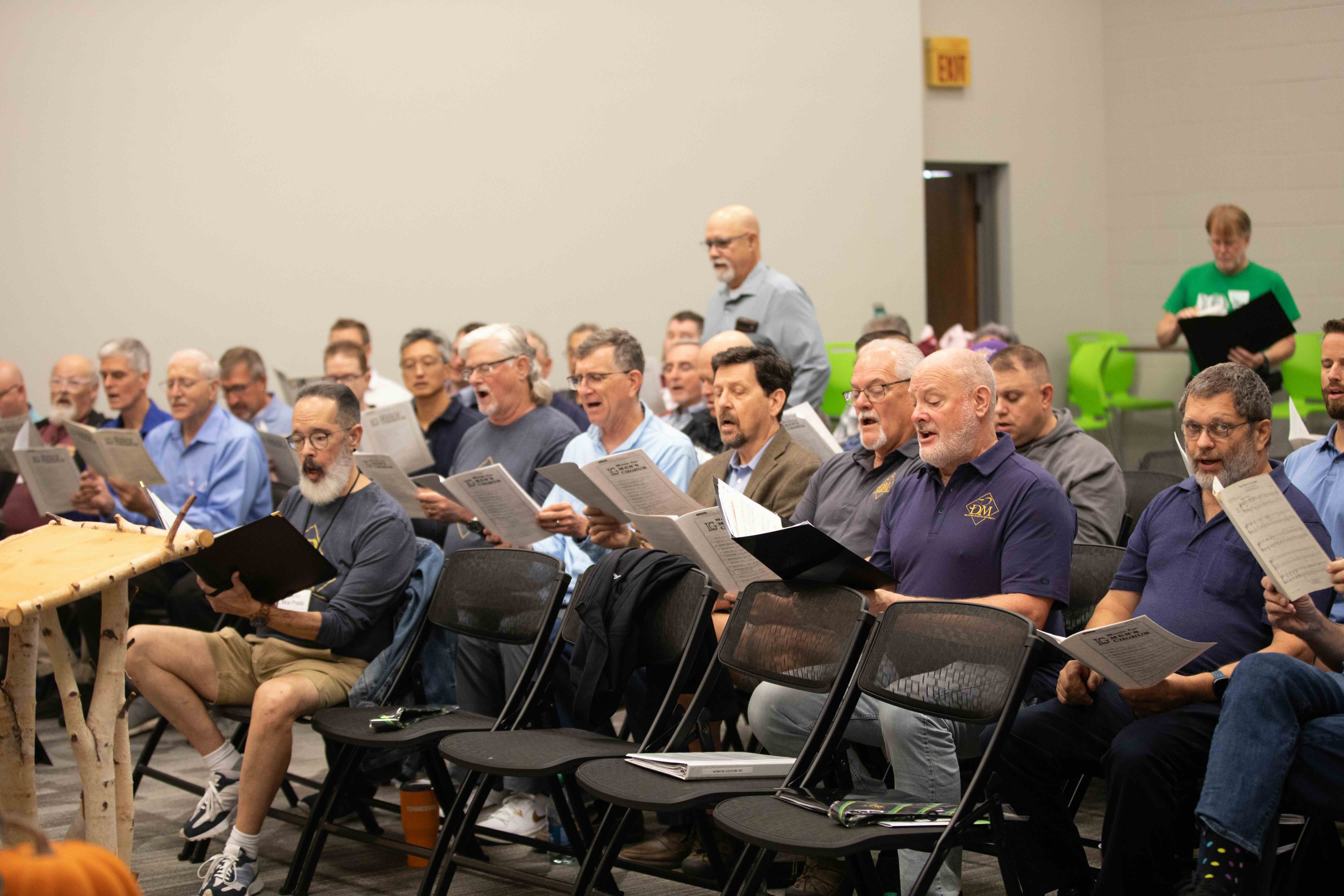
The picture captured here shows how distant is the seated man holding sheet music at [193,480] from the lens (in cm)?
516

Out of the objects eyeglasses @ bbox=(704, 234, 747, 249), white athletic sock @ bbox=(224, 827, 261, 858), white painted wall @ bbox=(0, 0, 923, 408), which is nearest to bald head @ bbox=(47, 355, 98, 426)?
white painted wall @ bbox=(0, 0, 923, 408)

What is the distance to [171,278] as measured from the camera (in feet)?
25.6

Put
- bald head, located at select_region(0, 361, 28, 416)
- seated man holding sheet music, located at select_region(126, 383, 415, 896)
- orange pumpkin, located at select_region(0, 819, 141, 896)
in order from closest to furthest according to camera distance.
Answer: orange pumpkin, located at select_region(0, 819, 141, 896)
seated man holding sheet music, located at select_region(126, 383, 415, 896)
bald head, located at select_region(0, 361, 28, 416)

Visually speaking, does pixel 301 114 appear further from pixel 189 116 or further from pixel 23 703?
pixel 23 703

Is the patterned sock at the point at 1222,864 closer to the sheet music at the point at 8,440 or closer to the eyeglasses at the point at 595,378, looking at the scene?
the eyeglasses at the point at 595,378

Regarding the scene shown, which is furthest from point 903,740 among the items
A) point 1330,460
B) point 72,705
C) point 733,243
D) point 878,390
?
point 733,243

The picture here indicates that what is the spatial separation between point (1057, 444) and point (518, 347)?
6.50 feet

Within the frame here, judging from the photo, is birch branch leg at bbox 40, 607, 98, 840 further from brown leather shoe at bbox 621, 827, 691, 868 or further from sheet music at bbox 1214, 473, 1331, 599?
sheet music at bbox 1214, 473, 1331, 599

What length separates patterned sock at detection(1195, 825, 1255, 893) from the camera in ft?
7.69

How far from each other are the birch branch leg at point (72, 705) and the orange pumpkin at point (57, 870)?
4.47ft

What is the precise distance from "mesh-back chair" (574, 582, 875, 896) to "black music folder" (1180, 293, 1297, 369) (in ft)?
13.0

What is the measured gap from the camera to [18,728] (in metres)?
2.86

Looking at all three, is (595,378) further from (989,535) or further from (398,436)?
(989,535)

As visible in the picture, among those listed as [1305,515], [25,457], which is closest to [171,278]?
[25,457]
